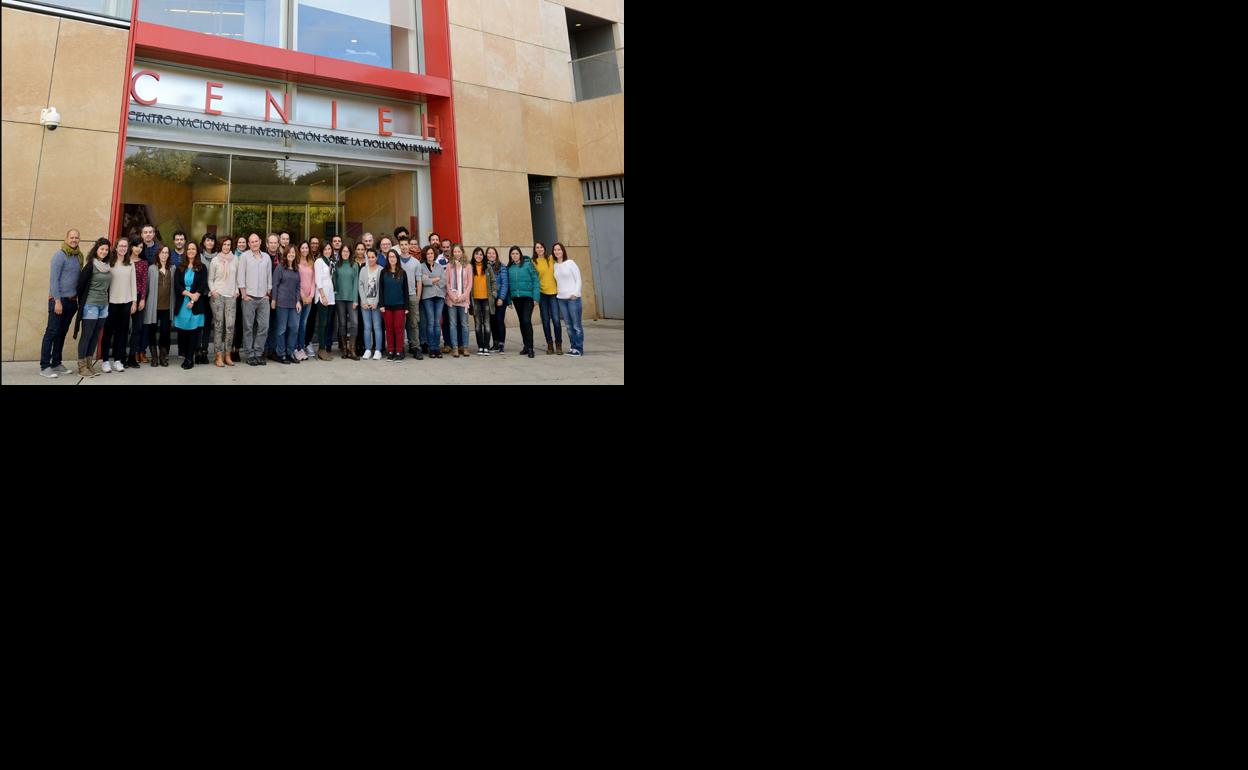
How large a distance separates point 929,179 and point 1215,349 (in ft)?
6.07

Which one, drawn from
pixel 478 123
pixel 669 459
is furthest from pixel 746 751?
pixel 478 123

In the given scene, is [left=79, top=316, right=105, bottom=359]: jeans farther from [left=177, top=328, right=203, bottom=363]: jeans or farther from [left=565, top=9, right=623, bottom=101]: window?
[left=565, top=9, right=623, bottom=101]: window

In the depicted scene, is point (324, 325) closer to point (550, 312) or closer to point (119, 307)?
point (119, 307)

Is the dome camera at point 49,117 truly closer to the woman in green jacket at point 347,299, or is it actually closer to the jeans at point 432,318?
the woman in green jacket at point 347,299

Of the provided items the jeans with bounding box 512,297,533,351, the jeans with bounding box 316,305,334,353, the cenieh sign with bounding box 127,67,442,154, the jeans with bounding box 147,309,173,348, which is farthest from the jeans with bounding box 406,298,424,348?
the cenieh sign with bounding box 127,67,442,154

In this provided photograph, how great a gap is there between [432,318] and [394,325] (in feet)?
1.83

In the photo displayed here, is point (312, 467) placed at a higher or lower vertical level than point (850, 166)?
lower

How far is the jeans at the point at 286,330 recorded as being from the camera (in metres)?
9.54

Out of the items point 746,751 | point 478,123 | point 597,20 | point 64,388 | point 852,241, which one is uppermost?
point 597,20

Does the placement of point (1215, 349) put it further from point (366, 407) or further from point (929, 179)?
point (366, 407)

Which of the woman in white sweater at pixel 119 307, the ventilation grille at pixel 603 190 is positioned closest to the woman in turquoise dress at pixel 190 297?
the woman in white sweater at pixel 119 307

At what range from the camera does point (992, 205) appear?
4270mm

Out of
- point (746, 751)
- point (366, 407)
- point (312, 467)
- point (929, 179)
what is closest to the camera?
point (746, 751)

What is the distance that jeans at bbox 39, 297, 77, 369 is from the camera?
8141mm
